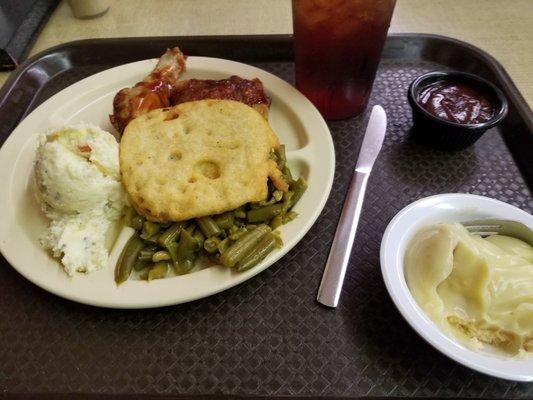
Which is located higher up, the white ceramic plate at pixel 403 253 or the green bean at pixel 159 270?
the white ceramic plate at pixel 403 253

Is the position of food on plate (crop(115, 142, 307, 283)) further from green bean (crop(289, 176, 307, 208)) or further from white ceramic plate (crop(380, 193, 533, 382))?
white ceramic plate (crop(380, 193, 533, 382))

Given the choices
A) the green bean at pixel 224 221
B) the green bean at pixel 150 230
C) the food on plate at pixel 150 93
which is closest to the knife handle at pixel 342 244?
the green bean at pixel 224 221

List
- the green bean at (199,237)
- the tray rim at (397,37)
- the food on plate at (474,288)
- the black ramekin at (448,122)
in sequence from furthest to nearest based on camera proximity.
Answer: the tray rim at (397,37) < the black ramekin at (448,122) < the green bean at (199,237) < the food on plate at (474,288)

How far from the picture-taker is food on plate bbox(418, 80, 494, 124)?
65.1 inches

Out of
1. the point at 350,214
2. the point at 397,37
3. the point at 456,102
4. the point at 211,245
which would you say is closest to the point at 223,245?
the point at 211,245

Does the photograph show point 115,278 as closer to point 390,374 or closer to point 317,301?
point 317,301

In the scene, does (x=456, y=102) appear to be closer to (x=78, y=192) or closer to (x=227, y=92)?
(x=227, y=92)

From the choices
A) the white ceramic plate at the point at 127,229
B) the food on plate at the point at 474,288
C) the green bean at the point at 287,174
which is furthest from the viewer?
the green bean at the point at 287,174

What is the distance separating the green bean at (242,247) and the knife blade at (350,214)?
244 mm

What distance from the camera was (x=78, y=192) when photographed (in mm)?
1407

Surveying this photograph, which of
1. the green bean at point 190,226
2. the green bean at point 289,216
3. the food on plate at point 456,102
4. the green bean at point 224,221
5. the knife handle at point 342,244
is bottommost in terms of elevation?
the knife handle at point 342,244

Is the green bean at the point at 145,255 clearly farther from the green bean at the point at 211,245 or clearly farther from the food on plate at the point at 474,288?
the food on plate at the point at 474,288

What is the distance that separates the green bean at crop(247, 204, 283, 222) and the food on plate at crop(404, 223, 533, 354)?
0.43 metres

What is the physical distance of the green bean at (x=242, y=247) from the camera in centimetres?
128
